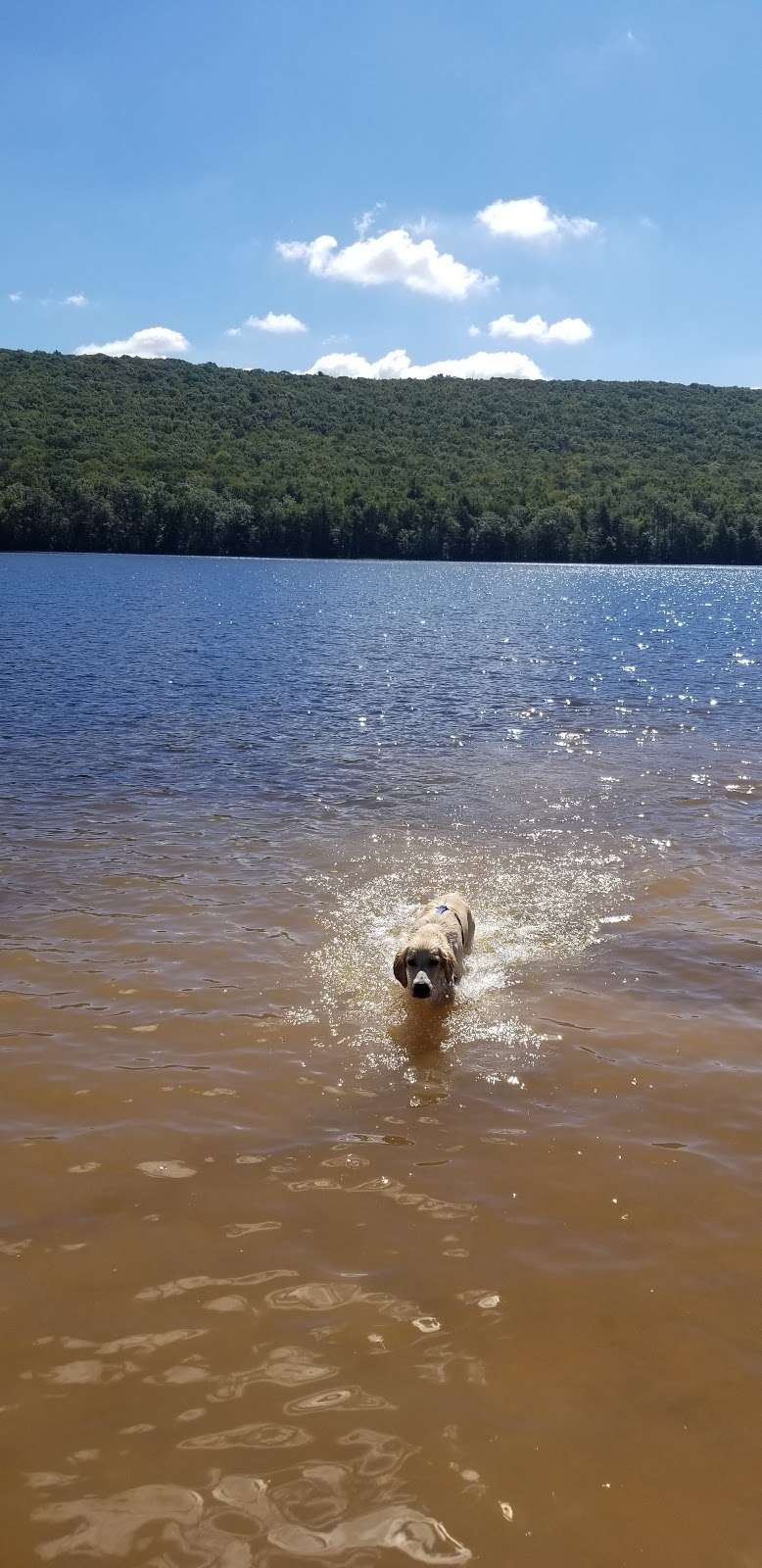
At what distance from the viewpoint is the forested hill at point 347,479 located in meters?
132

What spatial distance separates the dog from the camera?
900 centimetres

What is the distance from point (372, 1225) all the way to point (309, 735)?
58.4 ft

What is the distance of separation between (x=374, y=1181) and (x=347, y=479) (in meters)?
155

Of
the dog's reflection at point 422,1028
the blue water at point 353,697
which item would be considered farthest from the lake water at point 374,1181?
the blue water at point 353,697

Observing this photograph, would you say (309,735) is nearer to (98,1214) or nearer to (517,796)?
(517,796)

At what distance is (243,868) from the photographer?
41.8ft

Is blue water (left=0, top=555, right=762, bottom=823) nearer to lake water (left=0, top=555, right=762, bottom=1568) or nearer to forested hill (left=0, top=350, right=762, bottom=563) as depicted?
lake water (left=0, top=555, right=762, bottom=1568)

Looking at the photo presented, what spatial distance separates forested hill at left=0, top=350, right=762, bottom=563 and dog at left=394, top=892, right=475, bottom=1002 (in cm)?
12853

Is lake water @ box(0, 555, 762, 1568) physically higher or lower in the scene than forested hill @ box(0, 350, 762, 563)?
lower

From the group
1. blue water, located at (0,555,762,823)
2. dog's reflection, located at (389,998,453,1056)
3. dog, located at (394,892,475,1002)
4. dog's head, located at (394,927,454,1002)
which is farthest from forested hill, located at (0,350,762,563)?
dog's reflection, located at (389,998,453,1056)

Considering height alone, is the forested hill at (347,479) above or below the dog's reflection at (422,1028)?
above

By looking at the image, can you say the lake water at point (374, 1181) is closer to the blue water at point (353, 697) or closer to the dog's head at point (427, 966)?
the dog's head at point (427, 966)

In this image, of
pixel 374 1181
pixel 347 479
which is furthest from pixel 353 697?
pixel 347 479

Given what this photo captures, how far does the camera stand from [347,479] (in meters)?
152
